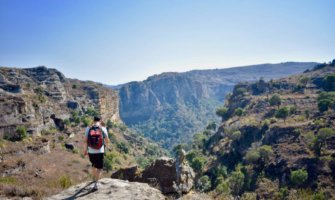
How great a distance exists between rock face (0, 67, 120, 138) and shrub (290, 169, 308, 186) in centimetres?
4982

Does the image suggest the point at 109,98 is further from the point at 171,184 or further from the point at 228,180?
the point at 171,184

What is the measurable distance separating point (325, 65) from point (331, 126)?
278 ft

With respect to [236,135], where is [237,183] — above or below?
below

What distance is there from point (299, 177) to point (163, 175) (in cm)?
4212

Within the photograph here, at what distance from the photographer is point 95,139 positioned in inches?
403

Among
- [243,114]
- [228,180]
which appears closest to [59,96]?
[243,114]

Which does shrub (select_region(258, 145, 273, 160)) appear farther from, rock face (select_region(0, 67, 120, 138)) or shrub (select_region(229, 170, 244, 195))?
rock face (select_region(0, 67, 120, 138))

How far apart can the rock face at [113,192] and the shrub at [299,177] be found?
47.9 metres

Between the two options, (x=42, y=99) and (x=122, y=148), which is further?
(x=122, y=148)

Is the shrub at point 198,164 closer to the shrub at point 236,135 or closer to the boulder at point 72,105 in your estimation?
the shrub at point 236,135

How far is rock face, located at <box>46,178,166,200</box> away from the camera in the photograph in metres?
9.60

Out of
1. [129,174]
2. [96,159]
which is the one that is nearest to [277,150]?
[129,174]

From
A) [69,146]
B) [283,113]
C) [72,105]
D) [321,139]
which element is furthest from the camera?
[72,105]

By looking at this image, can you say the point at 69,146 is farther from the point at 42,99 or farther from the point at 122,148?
the point at 122,148
